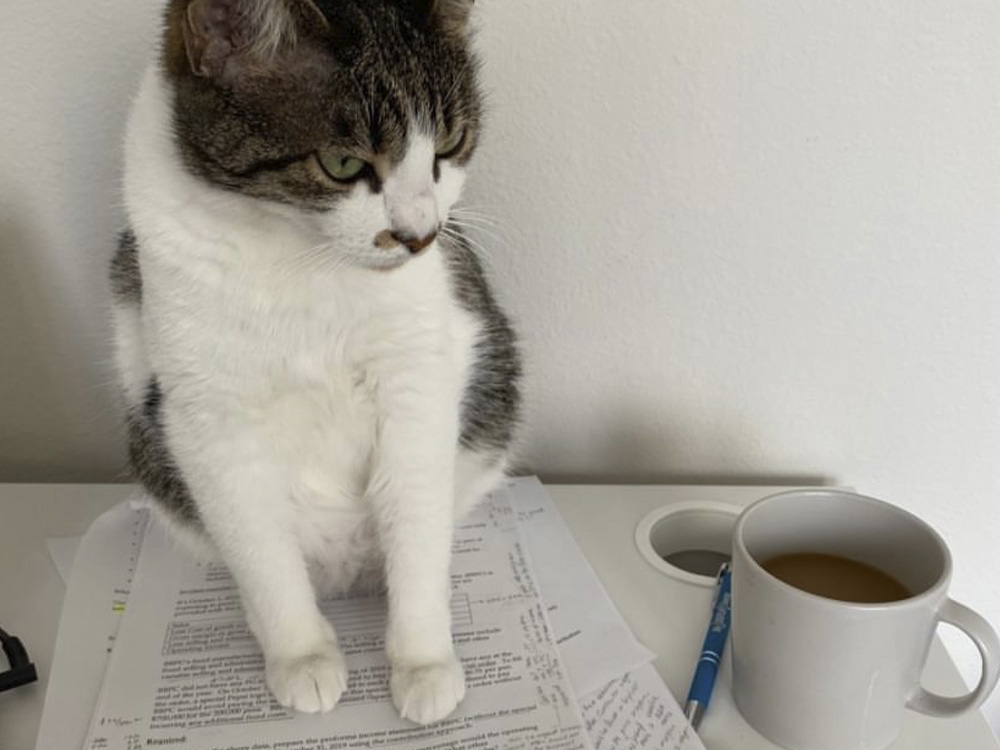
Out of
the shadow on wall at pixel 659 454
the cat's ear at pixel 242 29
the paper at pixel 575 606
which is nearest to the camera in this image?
the cat's ear at pixel 242 29

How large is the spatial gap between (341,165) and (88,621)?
18.8 inches

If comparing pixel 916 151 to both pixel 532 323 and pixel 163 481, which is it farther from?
pixel 163 481

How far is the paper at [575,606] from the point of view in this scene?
724 millimetres

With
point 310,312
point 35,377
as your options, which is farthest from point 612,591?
point 35,377

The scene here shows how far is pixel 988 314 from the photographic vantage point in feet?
3.00

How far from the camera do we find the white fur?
0.62 meters

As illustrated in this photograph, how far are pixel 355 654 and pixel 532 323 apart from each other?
0.39m

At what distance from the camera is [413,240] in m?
0.56

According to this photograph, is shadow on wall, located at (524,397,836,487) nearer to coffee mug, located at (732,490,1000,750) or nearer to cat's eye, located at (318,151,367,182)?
coffee mug, located at (732,490,1000,750)

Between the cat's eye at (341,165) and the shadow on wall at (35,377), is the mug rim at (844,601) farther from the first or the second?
the shadow on wall at (35,377)

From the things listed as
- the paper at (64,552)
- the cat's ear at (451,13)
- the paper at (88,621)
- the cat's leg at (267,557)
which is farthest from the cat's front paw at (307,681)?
the cat's ear at (451,13)

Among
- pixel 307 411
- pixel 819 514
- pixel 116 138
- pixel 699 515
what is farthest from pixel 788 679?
pixel 116 138

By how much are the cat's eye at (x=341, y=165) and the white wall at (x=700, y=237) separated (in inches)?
12.4

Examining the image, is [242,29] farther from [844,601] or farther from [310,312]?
[844,601]
